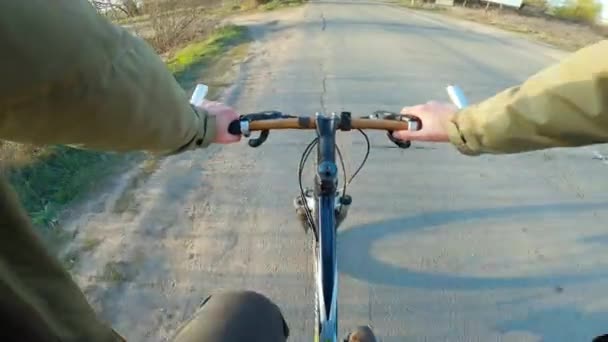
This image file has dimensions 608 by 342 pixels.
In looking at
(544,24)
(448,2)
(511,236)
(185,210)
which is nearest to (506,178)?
(511,236)

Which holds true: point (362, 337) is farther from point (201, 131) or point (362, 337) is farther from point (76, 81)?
point (76, 81)

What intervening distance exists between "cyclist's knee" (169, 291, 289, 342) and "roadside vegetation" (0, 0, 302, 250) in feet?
1.46

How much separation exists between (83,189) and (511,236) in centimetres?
327

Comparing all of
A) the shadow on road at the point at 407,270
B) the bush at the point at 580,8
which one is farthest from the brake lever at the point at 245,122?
the bush at the point at 580,8

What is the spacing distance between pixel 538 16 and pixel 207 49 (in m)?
27.0

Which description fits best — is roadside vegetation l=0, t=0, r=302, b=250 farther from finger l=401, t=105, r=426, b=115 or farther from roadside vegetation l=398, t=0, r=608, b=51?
roadside vegetation l=398, t=0, r=608, b=51

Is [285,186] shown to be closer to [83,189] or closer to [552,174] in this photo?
[83,189]

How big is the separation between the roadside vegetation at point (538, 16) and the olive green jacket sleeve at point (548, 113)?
18.2 metres

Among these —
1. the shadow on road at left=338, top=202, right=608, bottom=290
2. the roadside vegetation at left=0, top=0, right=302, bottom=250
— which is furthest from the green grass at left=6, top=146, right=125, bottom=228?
the shadow on road at left=338, top=202, right=608, bottom=290

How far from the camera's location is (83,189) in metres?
4.30

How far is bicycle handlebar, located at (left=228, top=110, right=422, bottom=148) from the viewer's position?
2.10 m

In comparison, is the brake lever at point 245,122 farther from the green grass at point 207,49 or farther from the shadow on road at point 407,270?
the green grass at point 207,49

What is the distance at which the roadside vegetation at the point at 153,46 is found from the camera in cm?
400

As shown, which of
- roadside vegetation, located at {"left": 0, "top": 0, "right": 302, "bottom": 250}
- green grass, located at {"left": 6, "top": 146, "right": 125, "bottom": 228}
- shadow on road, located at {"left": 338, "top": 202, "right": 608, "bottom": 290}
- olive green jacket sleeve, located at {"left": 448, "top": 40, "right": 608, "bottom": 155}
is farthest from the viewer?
roadside vegetation, located at {"left": 0, "top": 0, "right": 302, "bottom": 250}
